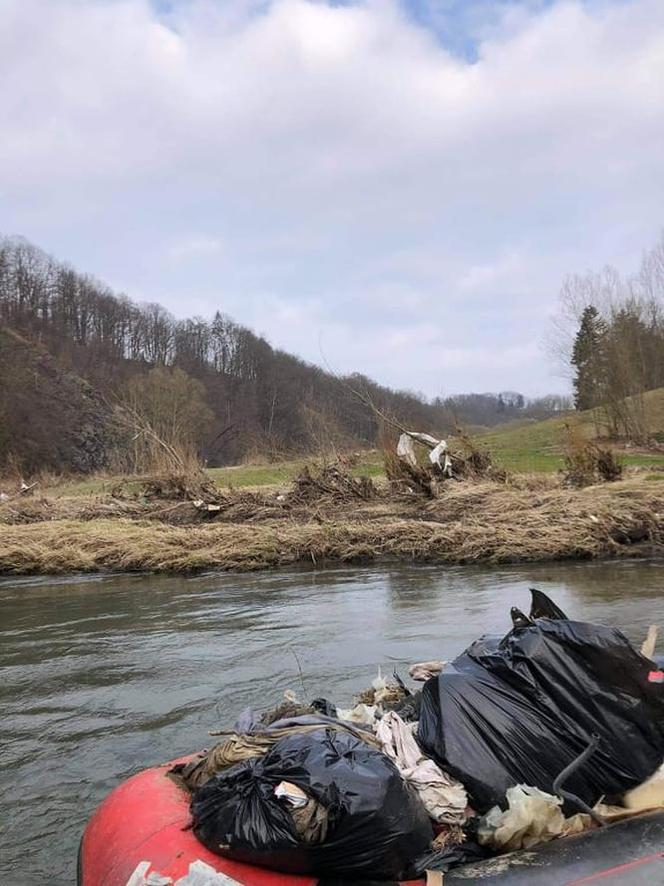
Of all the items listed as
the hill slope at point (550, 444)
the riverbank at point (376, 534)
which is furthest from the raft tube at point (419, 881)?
the hill slope at point (550, 444)

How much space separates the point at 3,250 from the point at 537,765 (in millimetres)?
97320

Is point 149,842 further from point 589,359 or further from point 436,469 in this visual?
point 589,359

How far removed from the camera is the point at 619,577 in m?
11.1

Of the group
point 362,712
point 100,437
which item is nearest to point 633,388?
point 362,712

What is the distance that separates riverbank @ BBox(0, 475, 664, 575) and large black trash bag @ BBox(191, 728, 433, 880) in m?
10.6

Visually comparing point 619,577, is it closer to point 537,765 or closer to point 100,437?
point 537,765

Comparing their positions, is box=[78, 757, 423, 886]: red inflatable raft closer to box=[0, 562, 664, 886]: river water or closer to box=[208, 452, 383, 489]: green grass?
box=[0, 562, 664, 886]: river water

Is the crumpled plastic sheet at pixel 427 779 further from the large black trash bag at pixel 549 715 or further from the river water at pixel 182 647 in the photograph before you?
the river water at pixel 182 647

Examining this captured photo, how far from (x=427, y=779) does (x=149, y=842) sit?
3.78 ft

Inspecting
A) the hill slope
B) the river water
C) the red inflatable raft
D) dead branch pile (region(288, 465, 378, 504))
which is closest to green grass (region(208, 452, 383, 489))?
dead branch pile (region(288, 465, 378, 504))

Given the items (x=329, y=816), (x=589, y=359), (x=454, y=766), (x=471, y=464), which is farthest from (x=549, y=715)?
(x=589, y=359)

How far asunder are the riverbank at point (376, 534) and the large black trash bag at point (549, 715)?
961 centimetres

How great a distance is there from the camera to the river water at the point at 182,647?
472 cm

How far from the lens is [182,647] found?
8102 millimetres
